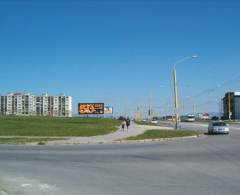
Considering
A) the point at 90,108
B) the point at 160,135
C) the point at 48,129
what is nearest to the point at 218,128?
the point at 160,135

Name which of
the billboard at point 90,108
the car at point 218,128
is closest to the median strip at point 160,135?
the car at point 218,128

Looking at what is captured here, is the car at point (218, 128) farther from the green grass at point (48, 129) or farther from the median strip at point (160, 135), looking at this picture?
the green grass at point (48, 129)

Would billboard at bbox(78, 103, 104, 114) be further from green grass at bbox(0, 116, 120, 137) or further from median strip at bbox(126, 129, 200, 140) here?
median strip at bbox(126, 129, 200, 140)

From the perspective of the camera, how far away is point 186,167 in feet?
47.2

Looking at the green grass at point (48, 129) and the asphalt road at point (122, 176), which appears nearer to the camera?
the asphalt road at point (122, 176)

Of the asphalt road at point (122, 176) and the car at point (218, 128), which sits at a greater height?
the car at point (218, 128)

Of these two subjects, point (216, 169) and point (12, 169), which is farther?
point (12, 169)

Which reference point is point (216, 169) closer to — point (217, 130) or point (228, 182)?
point (228, 182)

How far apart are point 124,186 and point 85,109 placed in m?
102

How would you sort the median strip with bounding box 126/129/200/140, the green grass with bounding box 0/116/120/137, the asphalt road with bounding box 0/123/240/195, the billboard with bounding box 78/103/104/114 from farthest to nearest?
1. the billboard with bounding box 78/103/104/114
2. the green grass with bounding box 0/116/120/137
3. the median strip with bounding box 126/129/200/140
4. the asphalt road with bounding box 0/123/240/195

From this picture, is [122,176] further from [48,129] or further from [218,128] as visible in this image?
[48,129]

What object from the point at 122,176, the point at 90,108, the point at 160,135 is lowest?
the point at 122,176

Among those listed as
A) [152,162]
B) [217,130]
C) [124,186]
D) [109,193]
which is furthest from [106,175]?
[217,130]

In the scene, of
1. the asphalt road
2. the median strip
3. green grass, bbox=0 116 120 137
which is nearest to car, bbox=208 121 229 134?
the median strip
